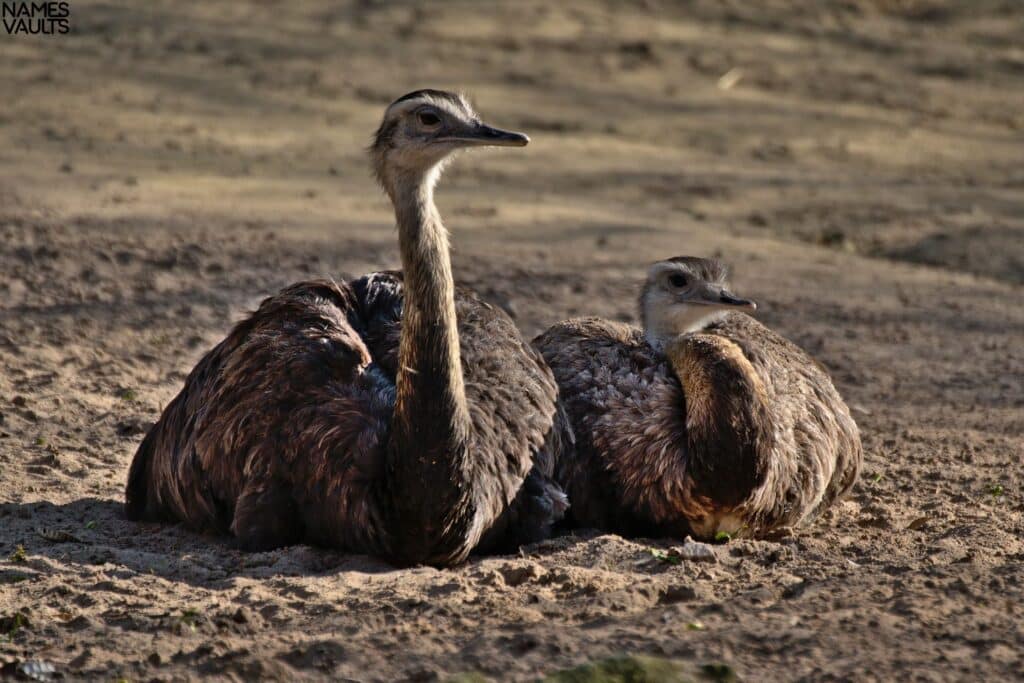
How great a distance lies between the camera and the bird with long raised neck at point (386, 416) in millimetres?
5727

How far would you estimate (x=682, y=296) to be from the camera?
7.53 m

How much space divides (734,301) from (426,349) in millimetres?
2016

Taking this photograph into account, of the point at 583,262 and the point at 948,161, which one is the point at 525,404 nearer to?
the point at 583,262

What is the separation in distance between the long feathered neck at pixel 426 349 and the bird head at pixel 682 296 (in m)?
2.00

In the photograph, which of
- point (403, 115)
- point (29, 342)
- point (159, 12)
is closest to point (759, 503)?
point (403, 115)

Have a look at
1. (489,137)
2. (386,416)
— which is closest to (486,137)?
(489,137)

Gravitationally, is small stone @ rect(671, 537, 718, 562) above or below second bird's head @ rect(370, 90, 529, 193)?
below

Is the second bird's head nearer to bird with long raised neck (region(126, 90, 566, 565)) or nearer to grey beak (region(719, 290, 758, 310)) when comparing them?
bird with long raised neck (region(126, 90, 566, 565))

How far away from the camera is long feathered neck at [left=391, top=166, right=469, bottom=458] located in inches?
224

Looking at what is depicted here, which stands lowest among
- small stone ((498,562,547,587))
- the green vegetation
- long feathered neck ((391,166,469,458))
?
small stone ((498,562,547,587))

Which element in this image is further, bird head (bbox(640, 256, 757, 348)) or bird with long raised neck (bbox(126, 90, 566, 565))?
bird head (bbox(640, 256, 757, 348))

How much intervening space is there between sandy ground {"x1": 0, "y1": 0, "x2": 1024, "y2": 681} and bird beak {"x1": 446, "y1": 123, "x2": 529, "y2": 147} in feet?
4.92

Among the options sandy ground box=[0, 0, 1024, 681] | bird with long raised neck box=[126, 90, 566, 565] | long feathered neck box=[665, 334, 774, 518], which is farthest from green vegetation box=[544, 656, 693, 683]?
long feathered neck box=[665, 334, 774, 518]

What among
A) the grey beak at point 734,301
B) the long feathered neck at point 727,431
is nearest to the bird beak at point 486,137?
the long feathered neck at point 727,431
